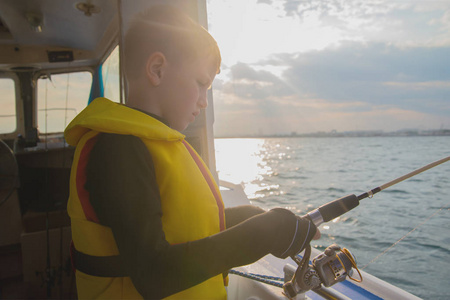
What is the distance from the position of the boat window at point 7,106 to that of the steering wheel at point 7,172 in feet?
4.16

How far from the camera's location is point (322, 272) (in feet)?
3.40

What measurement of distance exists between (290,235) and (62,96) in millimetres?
4236

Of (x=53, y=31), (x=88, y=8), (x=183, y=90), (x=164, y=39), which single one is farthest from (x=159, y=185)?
(x=53, y=31)

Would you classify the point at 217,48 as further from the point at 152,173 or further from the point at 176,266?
the point at 176,266

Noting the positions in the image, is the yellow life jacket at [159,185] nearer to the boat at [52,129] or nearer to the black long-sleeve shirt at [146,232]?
the black long-sleeve shirt at [146,232]

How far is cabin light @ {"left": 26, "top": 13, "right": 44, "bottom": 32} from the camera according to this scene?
119 inches

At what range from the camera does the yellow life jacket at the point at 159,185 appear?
74cm

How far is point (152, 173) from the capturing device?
27.9 inches

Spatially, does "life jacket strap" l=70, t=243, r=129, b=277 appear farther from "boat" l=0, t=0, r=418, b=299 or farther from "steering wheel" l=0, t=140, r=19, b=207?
"steering wheel" l=0, t=140, r=19, b=207

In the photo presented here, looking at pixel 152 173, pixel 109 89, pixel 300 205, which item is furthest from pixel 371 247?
pixel 152 173

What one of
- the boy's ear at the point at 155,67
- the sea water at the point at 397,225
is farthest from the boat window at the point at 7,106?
the boy's ear at the point at 155,67

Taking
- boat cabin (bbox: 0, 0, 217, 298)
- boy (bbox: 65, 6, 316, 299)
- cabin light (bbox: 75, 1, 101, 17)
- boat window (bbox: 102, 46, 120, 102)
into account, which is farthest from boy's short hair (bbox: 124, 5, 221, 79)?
boat window (bbox: 102, 46, 120, 102)

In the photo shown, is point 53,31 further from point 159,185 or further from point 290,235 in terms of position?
point 290,235

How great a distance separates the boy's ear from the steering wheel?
3073mm
